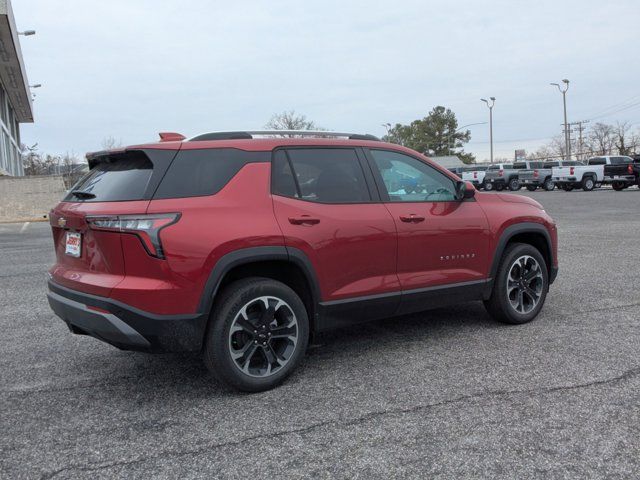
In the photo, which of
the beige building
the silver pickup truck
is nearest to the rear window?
the silver pickup truck

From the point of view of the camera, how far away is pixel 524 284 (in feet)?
17.5

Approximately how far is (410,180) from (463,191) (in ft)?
1.56

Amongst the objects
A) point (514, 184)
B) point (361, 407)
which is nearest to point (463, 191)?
A: point (361, 407)

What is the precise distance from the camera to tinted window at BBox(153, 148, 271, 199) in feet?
12.0

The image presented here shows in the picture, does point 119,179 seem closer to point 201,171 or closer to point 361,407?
point 201,171

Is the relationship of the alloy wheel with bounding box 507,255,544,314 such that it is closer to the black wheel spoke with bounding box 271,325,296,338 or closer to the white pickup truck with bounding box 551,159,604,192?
the black wheel spoke with bounding box 271,325,296,338

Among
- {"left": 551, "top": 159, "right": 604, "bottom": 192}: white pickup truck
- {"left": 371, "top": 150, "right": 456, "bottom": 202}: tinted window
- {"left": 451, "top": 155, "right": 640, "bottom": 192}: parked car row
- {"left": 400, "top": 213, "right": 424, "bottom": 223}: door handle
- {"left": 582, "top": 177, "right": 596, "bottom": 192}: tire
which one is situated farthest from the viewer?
{"left": 582, "top": 177, "right": 596, "bottom": 192}: tire

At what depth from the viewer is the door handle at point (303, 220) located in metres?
3.94

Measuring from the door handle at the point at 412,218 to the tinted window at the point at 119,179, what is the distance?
1930 mm

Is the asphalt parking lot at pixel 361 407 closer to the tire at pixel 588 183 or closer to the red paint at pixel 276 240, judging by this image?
the red paint at pixel 276 240

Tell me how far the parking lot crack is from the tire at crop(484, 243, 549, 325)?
1279mm

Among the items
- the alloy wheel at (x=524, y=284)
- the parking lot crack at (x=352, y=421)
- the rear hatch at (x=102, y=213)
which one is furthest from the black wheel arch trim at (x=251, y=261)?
the alloy wheel at (x=524, y=284)

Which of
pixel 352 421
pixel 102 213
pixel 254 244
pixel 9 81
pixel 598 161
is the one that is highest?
pixel 9 81

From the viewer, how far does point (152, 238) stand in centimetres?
346
